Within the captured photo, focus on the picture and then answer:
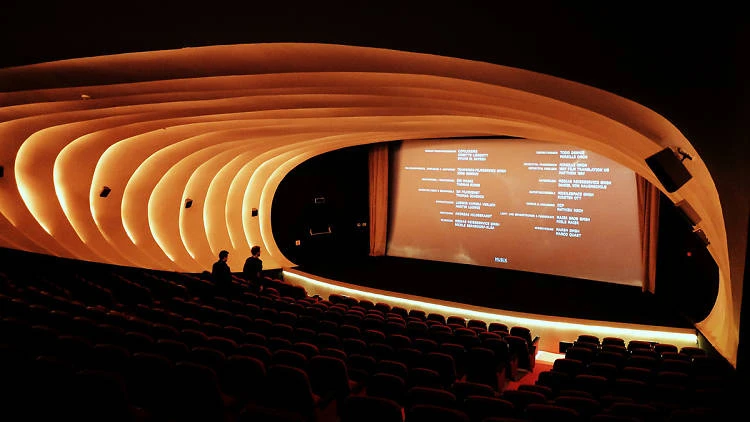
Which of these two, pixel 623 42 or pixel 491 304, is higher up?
pixel 623 42

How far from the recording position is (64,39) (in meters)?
6.43

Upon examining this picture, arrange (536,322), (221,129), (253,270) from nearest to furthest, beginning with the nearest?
(253,270) < (536,322) < (221,129)

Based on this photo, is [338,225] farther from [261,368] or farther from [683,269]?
[261,368]

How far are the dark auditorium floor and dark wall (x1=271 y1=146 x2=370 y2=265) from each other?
1062mm

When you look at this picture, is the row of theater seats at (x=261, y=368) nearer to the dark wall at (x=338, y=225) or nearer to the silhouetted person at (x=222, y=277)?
the silhouetted person at (x=222, y=277)

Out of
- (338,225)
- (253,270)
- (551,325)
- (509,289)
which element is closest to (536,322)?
(551,325)

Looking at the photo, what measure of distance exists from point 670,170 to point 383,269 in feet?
36.0

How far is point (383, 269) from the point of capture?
1625 centimetres

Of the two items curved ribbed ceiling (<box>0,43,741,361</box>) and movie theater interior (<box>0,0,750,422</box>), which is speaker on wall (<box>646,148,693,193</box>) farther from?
curved ribbed ceiling (<box>0,43,741,361</box>)

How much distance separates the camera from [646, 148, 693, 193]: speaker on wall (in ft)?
19.4

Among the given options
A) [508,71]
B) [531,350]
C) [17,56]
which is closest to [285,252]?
[531,350]

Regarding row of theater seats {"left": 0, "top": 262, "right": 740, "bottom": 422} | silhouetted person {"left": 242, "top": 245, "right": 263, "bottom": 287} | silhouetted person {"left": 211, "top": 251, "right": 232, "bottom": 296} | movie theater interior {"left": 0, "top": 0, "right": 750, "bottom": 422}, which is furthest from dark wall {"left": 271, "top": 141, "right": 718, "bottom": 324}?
row of theater seats {"left": 0, "top": 262, "right": 740, "bottom": 422}

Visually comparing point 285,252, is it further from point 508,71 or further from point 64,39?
point 508,71

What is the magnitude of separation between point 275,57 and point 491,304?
8025mm
